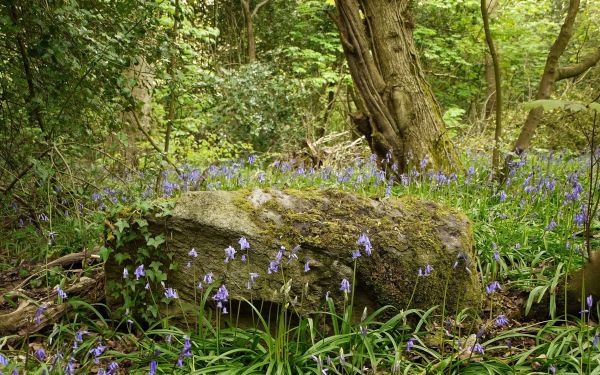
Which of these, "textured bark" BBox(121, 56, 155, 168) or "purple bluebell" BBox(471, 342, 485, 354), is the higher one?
"textured bark" BBox(121, 56, 155, 168)

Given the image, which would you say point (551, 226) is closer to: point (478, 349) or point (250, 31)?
point (478, 349)

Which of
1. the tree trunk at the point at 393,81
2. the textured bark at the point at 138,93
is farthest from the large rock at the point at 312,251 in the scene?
the tree trunk at the point at 393,81

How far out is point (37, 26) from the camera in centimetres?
402

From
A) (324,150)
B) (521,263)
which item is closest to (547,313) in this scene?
(521,263)

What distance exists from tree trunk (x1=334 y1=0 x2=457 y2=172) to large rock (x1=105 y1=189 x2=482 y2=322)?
8.67ft

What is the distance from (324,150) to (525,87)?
1161 cm

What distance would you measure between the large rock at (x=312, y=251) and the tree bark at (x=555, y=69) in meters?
3.00

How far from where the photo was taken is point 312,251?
3.12m

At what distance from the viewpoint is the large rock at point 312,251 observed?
309 centimetres

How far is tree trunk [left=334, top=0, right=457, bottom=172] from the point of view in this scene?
5.82 metres

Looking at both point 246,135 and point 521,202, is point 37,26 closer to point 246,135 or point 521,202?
point 521,202

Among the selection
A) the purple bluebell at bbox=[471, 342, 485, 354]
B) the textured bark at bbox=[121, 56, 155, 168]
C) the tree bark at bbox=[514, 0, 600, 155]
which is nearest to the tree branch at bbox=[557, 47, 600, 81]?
the tree bark at bbox=[514, 0, 600, 155]

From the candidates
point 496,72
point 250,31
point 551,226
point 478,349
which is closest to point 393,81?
point 496,72

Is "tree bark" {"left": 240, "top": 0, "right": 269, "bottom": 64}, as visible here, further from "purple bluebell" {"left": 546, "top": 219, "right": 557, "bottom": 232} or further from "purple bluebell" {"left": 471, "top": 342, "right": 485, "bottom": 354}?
"purple bluebell" {"left": 471, "top": 342, "right": 485, "bottom": 354}
